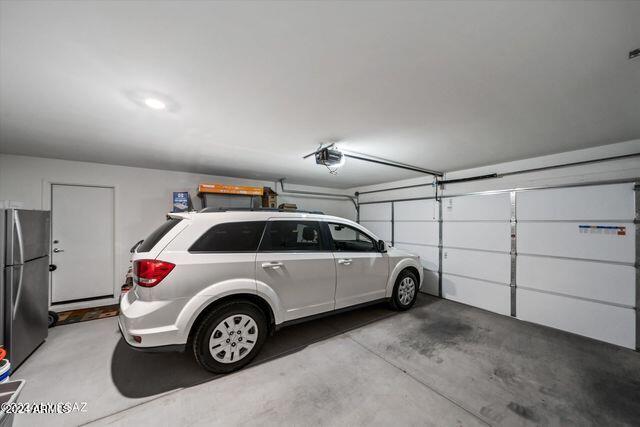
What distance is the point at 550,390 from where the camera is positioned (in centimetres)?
216

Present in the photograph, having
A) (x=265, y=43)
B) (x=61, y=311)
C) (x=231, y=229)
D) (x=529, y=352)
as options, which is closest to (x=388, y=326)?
(x=529, y=352)

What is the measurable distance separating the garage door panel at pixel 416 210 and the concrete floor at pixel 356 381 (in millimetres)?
2562

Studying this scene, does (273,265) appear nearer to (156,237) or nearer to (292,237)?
(292,237)

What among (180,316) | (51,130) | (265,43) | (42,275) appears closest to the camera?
(265,43)

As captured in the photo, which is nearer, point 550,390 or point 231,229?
point 550,390

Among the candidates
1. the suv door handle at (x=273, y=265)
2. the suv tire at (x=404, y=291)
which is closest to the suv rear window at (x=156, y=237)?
the suv door handle at (x=273, y=265)

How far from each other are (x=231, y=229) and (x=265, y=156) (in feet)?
5.59

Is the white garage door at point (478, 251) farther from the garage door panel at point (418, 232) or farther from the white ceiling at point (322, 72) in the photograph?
the white ceiling at point (322, 72)

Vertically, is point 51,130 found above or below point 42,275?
above

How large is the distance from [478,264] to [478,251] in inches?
9.9

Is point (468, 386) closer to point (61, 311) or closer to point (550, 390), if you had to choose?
point (550, 390)

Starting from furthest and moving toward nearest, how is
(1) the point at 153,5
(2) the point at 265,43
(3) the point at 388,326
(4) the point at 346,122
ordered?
(3) the point at 388,326, (4) the point at 346,122, (2) the point at 265,43, (1) the point at 153,5

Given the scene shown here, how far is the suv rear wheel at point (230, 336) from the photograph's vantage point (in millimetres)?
2236

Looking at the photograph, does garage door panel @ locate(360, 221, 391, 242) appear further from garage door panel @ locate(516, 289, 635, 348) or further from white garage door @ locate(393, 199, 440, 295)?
garage door panel @ locate(516, 289, 635, 348)
